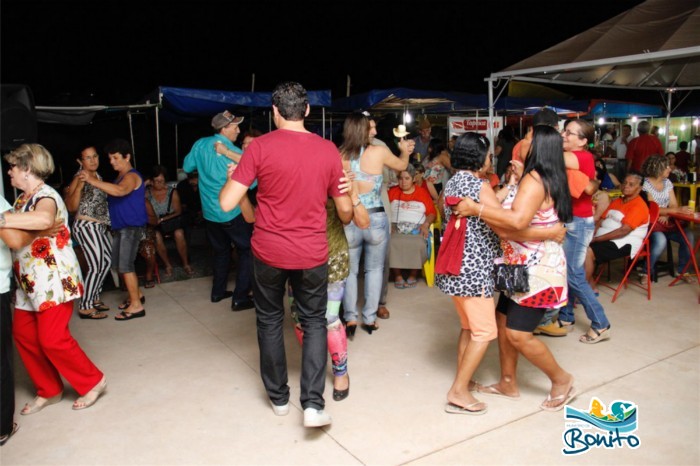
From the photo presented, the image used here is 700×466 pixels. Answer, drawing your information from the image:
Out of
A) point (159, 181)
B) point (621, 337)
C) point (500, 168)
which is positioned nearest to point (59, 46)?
point (159, 181)

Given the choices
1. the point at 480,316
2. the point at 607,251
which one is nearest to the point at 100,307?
the point at 480,316

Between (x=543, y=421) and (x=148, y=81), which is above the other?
(x=148, y=81)

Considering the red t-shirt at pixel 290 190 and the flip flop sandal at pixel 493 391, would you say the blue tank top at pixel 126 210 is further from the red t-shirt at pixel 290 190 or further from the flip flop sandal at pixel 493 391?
the flip flop sandal at pixel 493 391

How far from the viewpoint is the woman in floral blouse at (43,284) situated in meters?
3.14

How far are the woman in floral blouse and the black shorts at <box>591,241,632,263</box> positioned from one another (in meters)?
4.25

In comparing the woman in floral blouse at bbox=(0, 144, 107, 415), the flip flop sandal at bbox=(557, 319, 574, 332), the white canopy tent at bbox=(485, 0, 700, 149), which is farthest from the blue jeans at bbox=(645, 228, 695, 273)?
the woman in floral blouse at bbox=(0, 144, 107, 415)

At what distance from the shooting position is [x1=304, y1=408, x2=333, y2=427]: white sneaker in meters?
2.93

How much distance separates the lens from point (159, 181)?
685cm

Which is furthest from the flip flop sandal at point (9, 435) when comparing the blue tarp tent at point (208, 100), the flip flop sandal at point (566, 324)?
the blue tarp tent at point (208, 100)

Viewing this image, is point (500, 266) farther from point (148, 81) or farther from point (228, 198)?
point (148, 81)

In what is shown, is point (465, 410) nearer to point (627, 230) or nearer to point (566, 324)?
point (566, 324)

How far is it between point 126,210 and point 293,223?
2.60m

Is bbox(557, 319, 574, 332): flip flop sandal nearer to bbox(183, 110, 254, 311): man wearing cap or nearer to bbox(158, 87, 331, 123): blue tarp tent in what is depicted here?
bbox(183, 110, 254, 311): man wearing cap

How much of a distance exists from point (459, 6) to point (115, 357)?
14.2m
